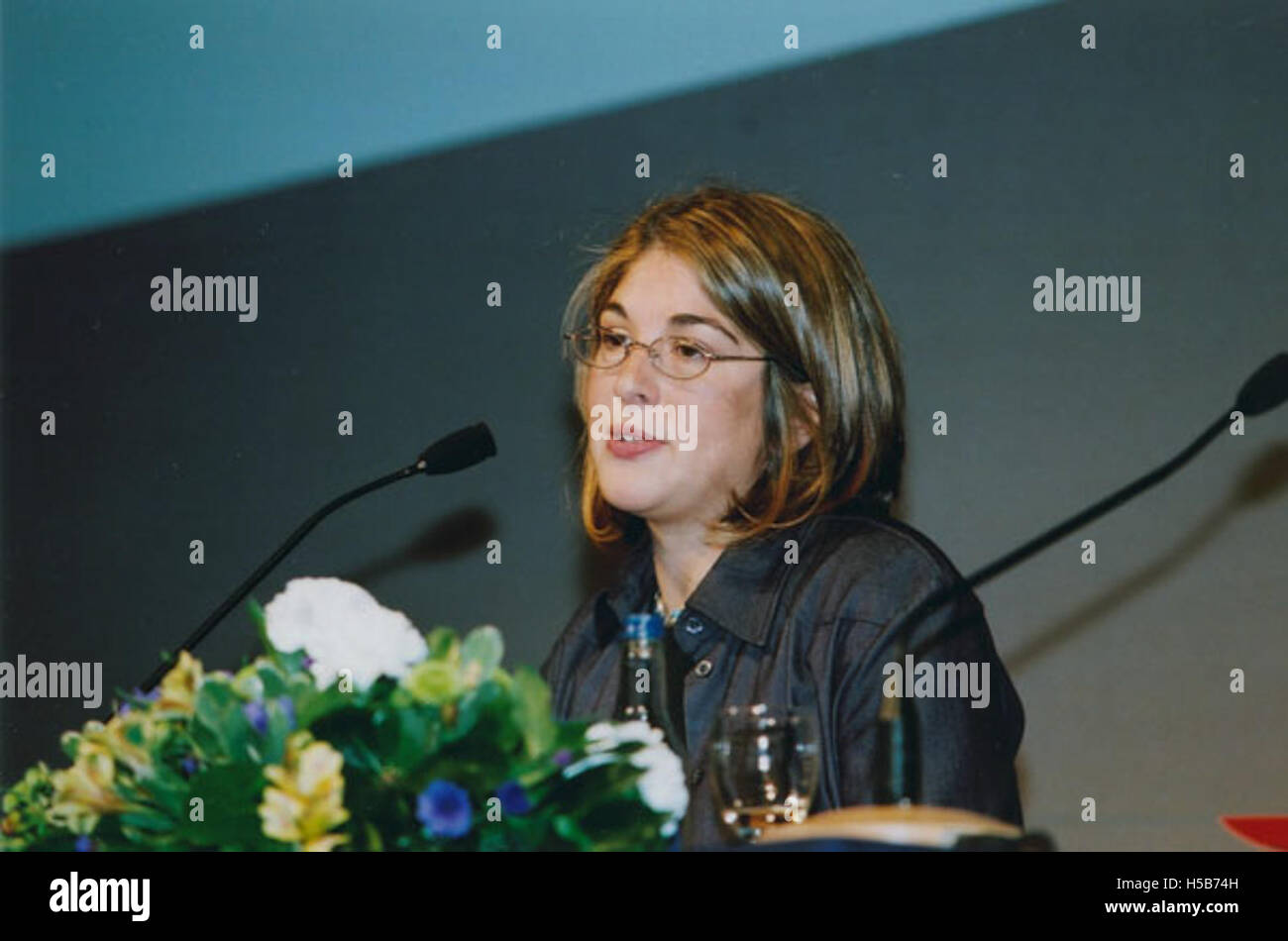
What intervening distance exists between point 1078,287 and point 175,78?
1332mm

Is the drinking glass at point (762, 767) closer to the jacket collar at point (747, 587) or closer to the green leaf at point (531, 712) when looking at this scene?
the green leaf at point (531, 712)

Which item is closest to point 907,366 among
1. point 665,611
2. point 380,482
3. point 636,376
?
point 636,376

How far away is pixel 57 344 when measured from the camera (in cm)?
271

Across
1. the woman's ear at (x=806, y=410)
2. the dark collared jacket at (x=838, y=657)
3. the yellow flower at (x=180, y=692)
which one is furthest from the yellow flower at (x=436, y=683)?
the woman's ear at (x=806, y=410)

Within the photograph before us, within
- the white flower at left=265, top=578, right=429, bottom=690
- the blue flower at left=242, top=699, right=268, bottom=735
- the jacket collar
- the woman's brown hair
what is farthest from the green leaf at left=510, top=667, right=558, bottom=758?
the woman's brown hair

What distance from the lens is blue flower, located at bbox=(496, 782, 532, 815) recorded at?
5.08 ft

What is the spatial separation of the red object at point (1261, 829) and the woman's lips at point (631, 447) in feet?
2.97

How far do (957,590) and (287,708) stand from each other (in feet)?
2.51

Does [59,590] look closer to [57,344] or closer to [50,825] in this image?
[57,344]

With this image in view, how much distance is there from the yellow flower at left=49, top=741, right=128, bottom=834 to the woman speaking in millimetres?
796

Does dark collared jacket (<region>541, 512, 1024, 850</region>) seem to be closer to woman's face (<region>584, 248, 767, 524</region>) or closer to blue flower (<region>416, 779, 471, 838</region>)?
woman's face (<region>584, 248, 767, 524</region>)

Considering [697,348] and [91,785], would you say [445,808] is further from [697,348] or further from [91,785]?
[697,348]
